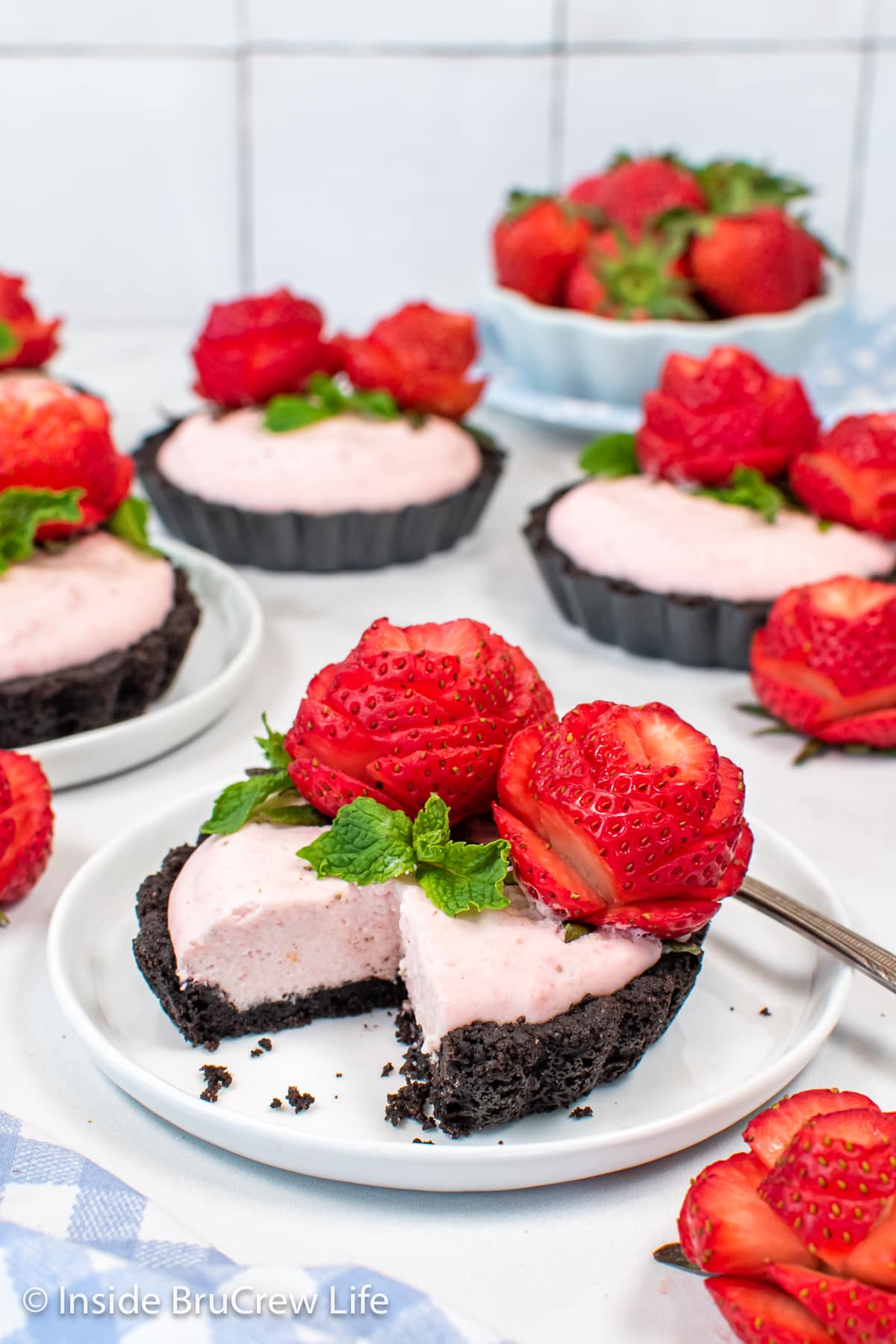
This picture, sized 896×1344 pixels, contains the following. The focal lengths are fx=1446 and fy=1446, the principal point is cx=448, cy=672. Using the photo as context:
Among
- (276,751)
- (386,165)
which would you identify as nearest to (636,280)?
(386,165)

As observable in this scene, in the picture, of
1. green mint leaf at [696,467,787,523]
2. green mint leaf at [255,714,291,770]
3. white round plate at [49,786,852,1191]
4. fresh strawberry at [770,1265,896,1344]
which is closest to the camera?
fresh strawberry at [770,1265,896,1344]

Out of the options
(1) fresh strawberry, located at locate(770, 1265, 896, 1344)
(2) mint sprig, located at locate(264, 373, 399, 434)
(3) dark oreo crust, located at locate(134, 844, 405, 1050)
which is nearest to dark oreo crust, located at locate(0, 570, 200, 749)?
(3) dark oreo crust, located at locate(134, 844, 405, 1050)

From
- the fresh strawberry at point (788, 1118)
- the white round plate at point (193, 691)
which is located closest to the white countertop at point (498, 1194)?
the white round plate at point (193, 691)

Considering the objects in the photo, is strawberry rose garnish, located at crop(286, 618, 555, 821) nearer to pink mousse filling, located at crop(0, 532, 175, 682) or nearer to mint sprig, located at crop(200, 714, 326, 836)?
mint sprig, located at crop(200, 714, 326, 836)

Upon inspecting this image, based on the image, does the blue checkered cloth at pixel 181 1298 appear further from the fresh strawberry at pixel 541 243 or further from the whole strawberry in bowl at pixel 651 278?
the fresh strawberry at pixel 541 243

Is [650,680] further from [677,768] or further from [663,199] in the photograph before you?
[663,199]

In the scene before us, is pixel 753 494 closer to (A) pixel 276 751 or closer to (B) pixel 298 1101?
(A) pixel 276 751
